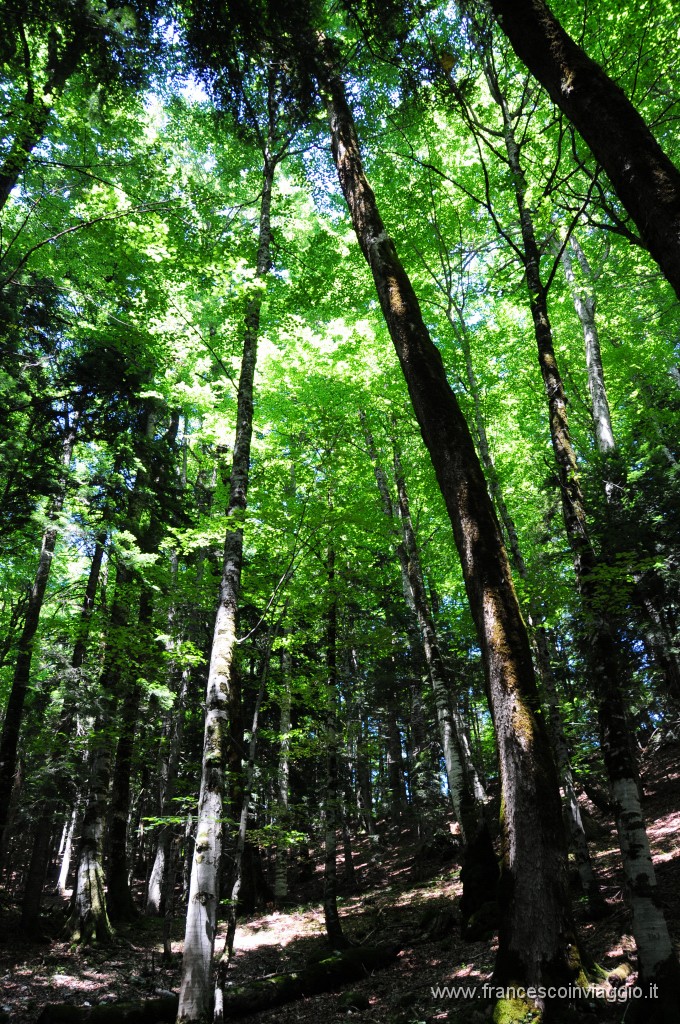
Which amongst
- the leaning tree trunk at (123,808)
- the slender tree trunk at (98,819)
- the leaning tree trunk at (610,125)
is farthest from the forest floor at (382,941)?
the leaning tree trunk at (610,125)

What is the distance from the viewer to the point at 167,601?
8812mm

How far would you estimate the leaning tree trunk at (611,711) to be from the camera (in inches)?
166

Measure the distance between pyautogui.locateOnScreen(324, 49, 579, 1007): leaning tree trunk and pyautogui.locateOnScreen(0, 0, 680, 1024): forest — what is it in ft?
0.07

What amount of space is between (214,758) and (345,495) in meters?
6.26

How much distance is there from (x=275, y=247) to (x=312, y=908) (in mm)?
16148

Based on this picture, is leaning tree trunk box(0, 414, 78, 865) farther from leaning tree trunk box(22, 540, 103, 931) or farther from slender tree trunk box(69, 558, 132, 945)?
slender tree trunk box(69, 558, 132, 945)

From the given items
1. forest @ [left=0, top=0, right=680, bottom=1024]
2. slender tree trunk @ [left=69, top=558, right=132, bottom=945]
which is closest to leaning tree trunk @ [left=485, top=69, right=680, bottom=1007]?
forest @ [left=0, top=0, right=680, bottom=1024]

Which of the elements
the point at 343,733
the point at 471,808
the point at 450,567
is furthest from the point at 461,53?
the point at 450,567

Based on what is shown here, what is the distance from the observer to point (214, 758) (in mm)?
5594

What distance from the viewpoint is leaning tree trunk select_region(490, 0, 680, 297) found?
257cm

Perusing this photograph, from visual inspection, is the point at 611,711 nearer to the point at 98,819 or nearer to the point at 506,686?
the point at 506,686

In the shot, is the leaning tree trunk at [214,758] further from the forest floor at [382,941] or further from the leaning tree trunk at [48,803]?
the leaning tree trunk at [48,803]

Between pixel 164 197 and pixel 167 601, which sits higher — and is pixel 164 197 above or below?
above

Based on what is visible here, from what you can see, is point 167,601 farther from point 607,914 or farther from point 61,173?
point 61,173
